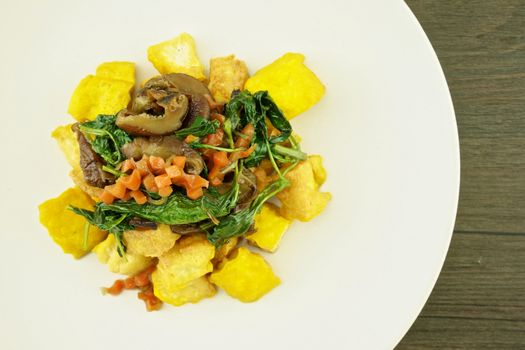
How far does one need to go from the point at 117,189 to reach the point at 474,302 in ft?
7.57

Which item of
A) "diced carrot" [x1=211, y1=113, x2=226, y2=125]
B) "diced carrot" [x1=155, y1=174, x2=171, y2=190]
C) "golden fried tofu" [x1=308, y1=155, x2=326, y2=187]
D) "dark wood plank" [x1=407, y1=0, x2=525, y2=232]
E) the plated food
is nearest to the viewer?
"diced carrot" [x1=155, y1=174, x2=171, y2=190]

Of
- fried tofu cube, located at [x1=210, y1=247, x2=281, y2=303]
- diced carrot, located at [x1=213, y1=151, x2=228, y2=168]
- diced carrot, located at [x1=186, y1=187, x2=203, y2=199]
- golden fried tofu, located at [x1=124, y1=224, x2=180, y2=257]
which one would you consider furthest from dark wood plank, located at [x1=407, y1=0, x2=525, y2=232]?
golden fried tofu, located at [x1=124, y1=224, x2=180, y2=257]

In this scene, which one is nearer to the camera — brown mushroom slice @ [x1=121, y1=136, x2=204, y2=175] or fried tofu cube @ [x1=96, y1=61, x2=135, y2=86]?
brown mushroom slice @ [x1=121, y1=136, x2=204, y2=175]

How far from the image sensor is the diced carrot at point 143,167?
8.36 ft

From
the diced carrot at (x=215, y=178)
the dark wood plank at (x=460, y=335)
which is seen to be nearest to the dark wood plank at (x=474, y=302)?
the dark wood plank at (x=460, y=335)

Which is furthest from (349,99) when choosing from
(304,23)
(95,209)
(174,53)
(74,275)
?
(74,275)

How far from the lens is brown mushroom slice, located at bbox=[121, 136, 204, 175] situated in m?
2.56

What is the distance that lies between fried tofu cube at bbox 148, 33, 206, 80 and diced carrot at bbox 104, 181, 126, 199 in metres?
0.72

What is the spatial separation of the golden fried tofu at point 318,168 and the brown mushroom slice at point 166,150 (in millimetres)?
616

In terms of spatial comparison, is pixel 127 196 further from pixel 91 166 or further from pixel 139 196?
pixel 91 166

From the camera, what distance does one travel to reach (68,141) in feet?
9.54

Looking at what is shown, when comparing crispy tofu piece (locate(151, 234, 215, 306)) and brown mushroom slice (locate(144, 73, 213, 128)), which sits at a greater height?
brown mushroom slice (locate(144, 73, 213, 128))

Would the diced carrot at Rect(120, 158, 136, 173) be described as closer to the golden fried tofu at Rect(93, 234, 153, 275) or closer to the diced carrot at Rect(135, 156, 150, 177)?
the diced carrot at Rect(135, 156, 150, 177)

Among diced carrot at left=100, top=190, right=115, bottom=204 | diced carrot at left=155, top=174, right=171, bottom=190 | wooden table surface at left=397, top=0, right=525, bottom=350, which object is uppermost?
diced carrot at left=155, top=174, right=171, bottom=190
